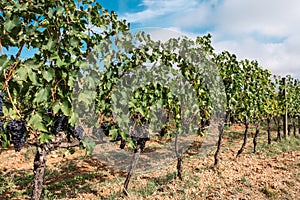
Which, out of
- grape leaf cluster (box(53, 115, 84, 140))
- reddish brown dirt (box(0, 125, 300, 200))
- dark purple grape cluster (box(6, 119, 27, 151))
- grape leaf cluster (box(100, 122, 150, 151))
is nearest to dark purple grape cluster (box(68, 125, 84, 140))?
grape leaf cluster (box(53, 115, 84, 140))

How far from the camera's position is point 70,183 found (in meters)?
7.85

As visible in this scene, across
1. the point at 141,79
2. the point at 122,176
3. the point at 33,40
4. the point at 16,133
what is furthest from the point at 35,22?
the point at 122,176

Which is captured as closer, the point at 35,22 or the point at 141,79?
the point at 35,22

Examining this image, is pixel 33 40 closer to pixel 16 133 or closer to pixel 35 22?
pixel 35 22

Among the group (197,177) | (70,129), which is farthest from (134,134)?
(197,177)

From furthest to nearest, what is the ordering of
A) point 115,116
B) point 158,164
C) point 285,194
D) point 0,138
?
1. point 158,164
2. point 285,194
3. point 115,116
4. point 0,138

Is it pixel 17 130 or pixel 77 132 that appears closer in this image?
pixel 17 130

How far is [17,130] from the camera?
12.8 ft

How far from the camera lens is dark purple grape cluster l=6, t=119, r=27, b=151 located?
3846mm

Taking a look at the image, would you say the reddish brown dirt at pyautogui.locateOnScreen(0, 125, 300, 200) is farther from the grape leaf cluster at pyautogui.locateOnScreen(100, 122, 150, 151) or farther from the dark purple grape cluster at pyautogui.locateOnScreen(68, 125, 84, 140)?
the dark purple grape cluster at pyautogui.locateOnScreen(68, 125, 84, 140)

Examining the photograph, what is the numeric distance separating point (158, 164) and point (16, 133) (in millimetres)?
6509

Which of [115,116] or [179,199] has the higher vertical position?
[115,116]

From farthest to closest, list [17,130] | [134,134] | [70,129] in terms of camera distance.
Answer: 1. [134,134]
2. [70,129]
3. [17,130]

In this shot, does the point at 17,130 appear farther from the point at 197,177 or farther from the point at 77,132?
the point at 197,177
